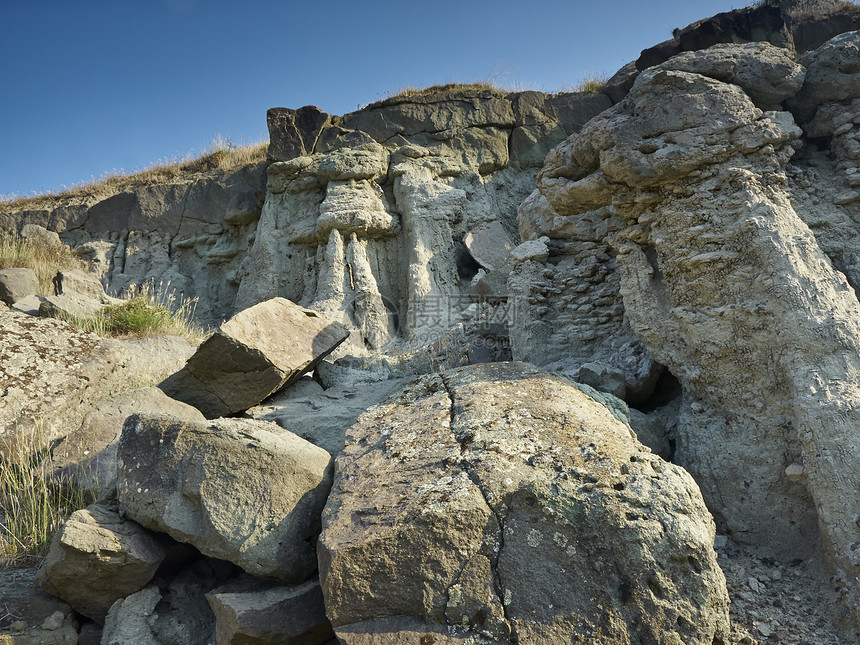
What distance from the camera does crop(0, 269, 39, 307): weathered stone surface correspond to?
7492mm

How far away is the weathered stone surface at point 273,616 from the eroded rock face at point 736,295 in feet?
9.70

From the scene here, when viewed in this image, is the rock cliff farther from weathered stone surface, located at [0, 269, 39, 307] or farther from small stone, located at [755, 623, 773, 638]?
weathered stone surface, located at [0, 269, 39, 307]

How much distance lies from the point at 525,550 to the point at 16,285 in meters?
8.06

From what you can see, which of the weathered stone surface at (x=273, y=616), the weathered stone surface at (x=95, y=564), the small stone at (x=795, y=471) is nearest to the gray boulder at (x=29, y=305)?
the weathered stone surface at (x=95, y=564)

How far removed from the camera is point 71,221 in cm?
1357

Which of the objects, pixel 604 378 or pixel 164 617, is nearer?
pixel 164 617

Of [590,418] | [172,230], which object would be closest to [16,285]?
[172,230]

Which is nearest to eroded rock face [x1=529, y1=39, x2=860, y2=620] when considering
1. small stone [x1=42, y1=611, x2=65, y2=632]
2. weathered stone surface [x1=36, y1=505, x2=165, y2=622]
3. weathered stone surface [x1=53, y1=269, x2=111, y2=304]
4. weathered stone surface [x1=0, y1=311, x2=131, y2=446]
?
weathered stone surface [x1=36, y1=505, x2=165, y2=622]

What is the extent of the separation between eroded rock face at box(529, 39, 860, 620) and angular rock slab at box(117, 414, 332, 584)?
298 centimetres

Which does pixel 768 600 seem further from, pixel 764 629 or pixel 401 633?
pixel 401 633

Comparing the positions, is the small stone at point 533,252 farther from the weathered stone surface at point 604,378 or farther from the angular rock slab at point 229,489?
the angular rock slab at point 229,489

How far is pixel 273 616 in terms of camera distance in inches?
115

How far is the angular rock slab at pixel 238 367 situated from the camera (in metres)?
5.09

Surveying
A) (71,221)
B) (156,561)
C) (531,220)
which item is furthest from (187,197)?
(156,561)
